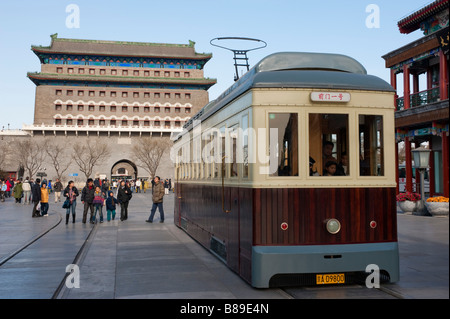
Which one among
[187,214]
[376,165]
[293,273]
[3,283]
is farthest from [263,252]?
[187,214]

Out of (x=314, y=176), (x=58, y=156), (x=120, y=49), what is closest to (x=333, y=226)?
(x=314, y=176)

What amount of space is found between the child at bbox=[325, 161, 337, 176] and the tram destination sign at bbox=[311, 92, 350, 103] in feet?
2.67

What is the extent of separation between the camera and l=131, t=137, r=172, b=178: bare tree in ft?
221

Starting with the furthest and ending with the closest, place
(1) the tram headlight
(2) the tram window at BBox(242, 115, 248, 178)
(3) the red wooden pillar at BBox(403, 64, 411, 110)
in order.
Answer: (3) the red wooden pillar at BBox(403, 64, 411, 110)
(2) the tram window at BBox(242, 115, 248, 178)
(1) the tram headlight

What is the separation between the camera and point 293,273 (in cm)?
616

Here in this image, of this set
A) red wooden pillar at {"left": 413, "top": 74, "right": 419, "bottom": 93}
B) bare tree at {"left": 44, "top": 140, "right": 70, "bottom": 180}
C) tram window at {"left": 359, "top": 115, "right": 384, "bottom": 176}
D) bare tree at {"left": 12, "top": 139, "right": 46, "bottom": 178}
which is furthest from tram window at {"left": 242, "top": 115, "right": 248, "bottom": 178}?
bare tree at {"left": 44, "top": 140, "right": 70, "bottom": 180}

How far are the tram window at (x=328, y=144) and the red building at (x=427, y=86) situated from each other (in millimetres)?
17523

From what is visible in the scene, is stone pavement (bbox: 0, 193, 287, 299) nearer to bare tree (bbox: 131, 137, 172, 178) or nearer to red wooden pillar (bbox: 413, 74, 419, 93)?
red wooden pillar (bbox: 413, 74, 419, 93)

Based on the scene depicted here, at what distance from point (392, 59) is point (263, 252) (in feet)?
74.3

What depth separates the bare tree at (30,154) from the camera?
213 feet

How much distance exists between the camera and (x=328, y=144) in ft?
21.5

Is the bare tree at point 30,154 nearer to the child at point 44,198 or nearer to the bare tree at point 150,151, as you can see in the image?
the bare tree at point 150,151

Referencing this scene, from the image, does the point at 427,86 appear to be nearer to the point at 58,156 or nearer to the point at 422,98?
the point at 422,98
